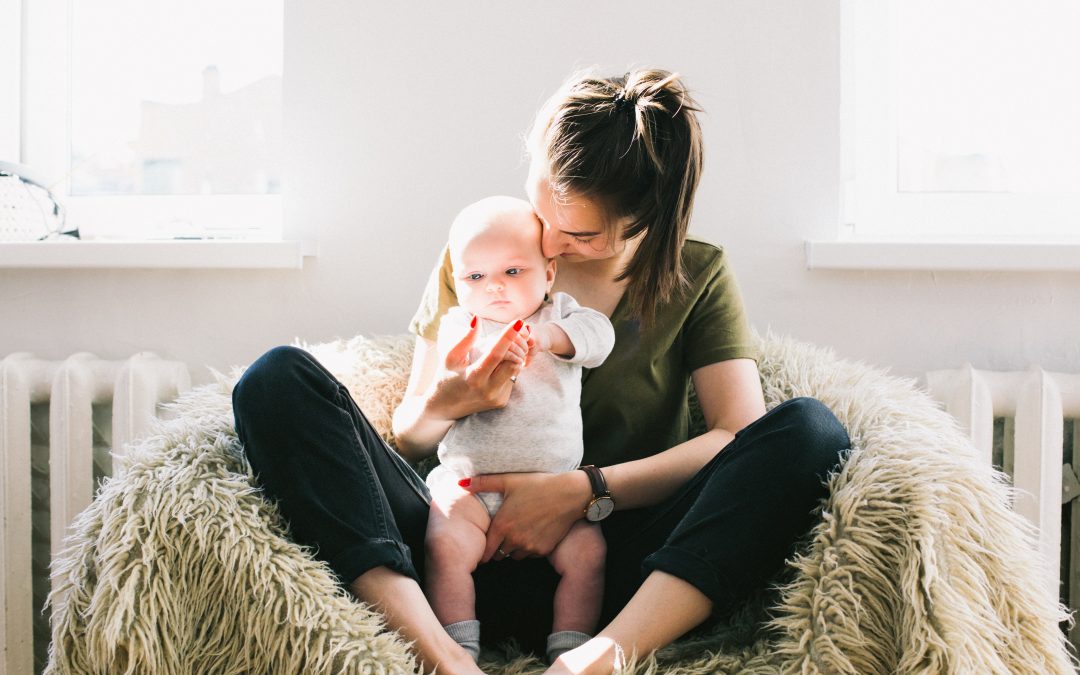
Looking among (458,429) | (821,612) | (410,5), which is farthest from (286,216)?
(821,612)

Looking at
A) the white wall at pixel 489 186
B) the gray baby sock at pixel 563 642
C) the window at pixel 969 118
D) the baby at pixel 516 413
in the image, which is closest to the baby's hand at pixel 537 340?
the baby at pixel 516 413

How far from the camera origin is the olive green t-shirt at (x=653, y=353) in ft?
3.95

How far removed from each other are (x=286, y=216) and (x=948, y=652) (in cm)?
129

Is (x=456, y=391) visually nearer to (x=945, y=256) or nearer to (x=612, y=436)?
(x=612, y=436)

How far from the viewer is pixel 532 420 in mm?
1059

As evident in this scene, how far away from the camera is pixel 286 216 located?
1607 millimetres

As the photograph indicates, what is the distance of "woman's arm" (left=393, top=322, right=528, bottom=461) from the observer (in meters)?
0.99

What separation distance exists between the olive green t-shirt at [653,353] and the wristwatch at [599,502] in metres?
0.14

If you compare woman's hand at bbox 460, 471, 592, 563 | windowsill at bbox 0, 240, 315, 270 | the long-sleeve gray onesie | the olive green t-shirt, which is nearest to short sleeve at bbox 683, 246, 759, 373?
the olive green t-shirt

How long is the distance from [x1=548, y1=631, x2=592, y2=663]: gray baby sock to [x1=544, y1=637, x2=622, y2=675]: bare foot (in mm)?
72

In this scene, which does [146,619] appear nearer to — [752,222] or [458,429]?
[458,429]

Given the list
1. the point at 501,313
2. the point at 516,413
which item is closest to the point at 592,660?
the point at 516,413

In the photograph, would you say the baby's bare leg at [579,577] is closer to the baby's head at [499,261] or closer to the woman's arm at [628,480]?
the woman's arm at [628,480]

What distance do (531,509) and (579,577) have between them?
0.10 metres
